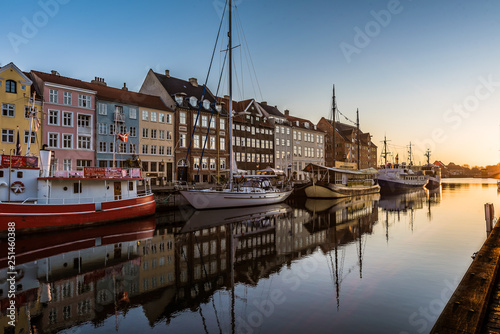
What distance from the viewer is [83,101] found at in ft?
128

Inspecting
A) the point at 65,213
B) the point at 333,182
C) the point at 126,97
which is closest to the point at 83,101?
the point at 126,97

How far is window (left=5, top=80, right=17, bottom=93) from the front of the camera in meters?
33.3

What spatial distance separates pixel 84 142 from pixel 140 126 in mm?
7697

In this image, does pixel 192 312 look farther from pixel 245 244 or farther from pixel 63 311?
pixel 245 244

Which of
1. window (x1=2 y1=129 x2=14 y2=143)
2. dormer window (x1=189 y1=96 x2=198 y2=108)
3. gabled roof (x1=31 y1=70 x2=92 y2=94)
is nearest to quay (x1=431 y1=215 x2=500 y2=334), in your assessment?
window (x1=2 y1=129 x2=14 y2=143)

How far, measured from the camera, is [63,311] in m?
9.28

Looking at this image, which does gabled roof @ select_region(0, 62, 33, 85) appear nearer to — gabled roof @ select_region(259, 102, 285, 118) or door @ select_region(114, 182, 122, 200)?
door @ select_region(114, 182, 122, 200)

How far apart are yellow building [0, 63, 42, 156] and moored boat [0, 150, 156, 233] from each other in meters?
14.0

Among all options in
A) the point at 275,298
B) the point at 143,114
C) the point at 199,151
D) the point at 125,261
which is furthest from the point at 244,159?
the point at 275,298

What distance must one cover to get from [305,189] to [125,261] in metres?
37.0

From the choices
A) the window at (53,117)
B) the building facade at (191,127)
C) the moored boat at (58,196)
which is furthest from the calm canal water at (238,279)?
the building facade at (191,127)

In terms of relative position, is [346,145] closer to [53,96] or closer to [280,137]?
[280,137]

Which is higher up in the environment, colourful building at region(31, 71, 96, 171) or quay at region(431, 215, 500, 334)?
colourful building at region(31, 71, 96, 171)

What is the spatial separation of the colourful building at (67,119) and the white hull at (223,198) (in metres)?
17.0
